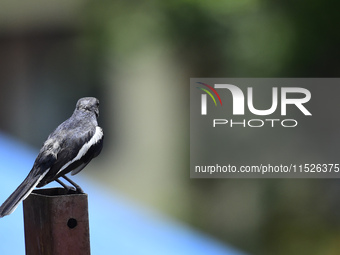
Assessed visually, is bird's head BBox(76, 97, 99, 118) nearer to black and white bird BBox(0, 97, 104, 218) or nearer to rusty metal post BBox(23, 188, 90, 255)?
black and white bird BBox(0, 97, 104, 218)

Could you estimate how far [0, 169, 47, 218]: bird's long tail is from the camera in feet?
5.54

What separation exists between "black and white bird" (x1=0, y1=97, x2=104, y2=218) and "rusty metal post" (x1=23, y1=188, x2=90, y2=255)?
6 cm

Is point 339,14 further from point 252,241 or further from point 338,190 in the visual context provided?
point 252,241

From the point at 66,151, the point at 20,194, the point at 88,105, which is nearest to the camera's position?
the point at 20,194

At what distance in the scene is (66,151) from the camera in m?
1.85

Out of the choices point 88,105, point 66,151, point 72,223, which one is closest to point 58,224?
point 72,223

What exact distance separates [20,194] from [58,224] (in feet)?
0.46

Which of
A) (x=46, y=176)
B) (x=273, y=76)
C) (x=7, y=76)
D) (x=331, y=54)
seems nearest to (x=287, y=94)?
(x=273, y=76)

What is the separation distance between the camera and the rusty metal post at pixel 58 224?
176 centimetres

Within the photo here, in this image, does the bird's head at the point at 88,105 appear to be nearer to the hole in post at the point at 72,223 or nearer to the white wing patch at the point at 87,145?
the white wing patch at the point at 87,145

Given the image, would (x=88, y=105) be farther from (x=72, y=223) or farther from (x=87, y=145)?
(x=72, y=223)

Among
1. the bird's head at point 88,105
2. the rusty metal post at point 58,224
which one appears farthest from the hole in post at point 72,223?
the bird's head at point 88,105

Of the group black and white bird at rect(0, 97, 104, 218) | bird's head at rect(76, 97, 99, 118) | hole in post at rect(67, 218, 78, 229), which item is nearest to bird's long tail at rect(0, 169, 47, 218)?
black and white bird at rect(0, 97, 104, 218)

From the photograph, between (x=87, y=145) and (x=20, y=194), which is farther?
(x=87, y=145)
